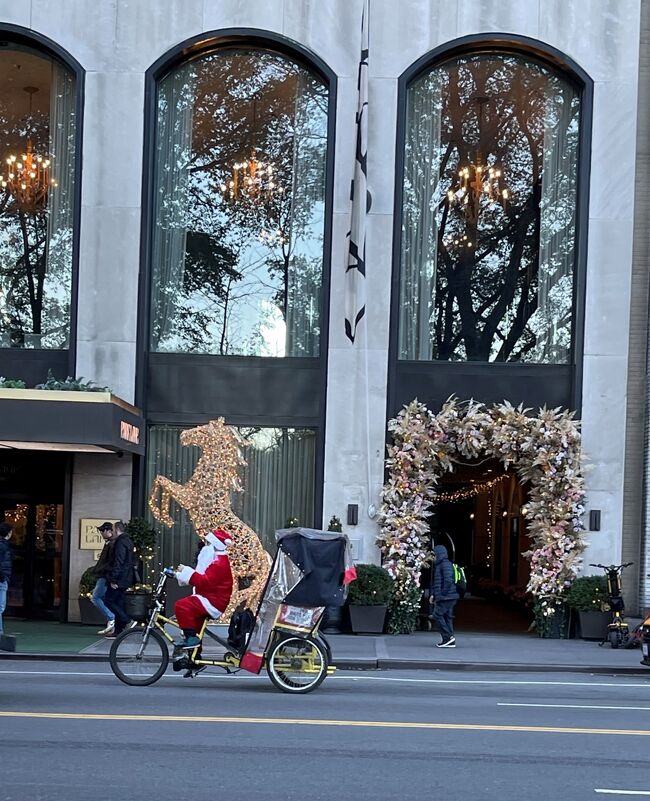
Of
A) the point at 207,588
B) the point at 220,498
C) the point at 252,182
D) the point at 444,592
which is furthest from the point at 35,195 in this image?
the point at 207,588

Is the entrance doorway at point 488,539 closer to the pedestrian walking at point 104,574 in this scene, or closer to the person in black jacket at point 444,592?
the person in black jacket at point 444,592

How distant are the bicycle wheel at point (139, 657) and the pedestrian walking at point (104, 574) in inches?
204

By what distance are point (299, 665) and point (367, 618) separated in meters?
7.41

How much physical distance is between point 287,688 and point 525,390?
9.81 meters

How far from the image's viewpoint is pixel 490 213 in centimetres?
2198

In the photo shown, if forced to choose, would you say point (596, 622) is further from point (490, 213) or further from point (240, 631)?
point (240, 631)

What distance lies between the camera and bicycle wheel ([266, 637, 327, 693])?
1312cm

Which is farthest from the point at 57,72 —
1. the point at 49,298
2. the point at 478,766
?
the point at 478,766

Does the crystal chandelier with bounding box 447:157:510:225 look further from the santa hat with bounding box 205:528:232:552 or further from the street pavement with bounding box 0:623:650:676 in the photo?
the santa hat with bounding box 205:528:232:552

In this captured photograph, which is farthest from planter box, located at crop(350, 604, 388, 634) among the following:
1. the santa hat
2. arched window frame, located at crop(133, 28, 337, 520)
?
the santa hat

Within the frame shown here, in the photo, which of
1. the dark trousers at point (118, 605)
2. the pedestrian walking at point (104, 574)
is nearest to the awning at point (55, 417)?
the pedestrian walking at point (104, 574)

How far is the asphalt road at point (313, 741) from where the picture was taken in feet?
27.2

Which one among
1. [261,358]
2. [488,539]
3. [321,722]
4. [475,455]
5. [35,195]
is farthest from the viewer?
[488,539]

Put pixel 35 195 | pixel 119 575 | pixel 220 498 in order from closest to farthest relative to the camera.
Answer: pixel 119 575 < pixel 220 498 < pixel 35 195
